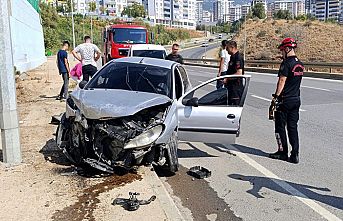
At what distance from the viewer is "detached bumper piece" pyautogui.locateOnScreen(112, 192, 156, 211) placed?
4.62 m

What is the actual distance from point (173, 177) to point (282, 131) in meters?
2.12

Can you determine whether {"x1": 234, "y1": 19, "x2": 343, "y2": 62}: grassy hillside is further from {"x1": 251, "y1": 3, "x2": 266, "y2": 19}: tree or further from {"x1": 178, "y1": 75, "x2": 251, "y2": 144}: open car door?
{"x1": 178, "y1": 75, "x2": 251, "y2": 144}: open car door

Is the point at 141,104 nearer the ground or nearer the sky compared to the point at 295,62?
nearer the ground

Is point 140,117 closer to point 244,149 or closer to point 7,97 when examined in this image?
point 7,97

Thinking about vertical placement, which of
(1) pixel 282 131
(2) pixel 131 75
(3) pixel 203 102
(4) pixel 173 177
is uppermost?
(2) pixel 131 75

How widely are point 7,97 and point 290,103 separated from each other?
441cm

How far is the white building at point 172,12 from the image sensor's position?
16612 cm

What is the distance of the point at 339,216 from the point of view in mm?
4695

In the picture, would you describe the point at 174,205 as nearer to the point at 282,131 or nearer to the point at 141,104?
the point at 141,104

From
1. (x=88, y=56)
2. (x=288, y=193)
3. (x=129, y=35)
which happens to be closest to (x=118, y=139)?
(x=288, y=193)

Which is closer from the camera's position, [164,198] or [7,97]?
[164,198]

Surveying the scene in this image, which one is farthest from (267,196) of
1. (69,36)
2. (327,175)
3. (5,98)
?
(69,36)

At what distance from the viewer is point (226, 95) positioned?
23.3 ft

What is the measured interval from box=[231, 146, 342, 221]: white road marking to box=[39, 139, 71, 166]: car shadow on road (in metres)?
2.92
